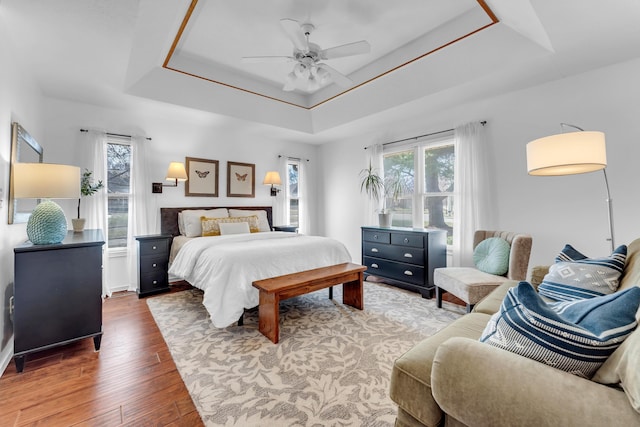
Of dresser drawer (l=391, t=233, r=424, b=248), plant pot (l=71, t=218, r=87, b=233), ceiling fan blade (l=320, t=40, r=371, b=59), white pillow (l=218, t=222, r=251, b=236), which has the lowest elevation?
dresser drawer (l=391, t=233, r=424, b=248)

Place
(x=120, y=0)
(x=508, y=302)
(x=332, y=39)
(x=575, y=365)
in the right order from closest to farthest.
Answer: (x=575, y=365)
(x=508, y=302)
(x=120, y=0)
(x=332, y=39)

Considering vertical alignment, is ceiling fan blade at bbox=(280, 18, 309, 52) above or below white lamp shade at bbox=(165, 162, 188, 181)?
above

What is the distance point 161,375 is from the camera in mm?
2023

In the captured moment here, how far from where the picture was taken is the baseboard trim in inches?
80.4

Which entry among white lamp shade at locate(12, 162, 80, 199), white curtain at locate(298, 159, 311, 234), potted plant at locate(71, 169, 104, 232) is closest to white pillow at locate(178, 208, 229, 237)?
potted plant at locate(71, 169, 104, 232)

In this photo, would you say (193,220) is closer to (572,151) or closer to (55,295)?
(55,295)

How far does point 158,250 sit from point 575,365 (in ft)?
14.1

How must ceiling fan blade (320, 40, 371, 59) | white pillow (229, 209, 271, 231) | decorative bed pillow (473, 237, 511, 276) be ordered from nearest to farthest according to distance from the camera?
ceiling fan blade (320, 40, 371, 59) → decorative bed pillow (473, 237, 511, 276) → white pillow (229, 209, 271, 231)

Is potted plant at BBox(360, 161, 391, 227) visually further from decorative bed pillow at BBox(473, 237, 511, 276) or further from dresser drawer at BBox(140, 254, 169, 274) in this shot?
dresser drawer at BBox(140, 254, 169, 274)

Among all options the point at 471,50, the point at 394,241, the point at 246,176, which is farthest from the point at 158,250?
the point at 471,50

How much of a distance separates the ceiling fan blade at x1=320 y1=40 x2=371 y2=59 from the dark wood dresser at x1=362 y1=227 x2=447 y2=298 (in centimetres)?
232

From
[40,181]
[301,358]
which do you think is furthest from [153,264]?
[301,358]

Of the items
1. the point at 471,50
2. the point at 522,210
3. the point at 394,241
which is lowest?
the point at 394,241

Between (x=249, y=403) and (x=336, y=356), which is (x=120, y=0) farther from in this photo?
(x=336, y=356)
